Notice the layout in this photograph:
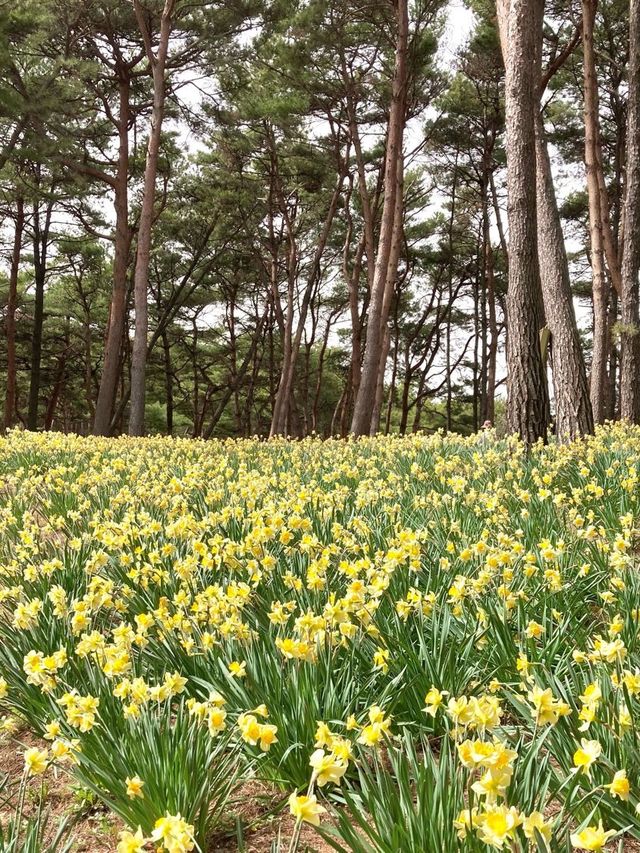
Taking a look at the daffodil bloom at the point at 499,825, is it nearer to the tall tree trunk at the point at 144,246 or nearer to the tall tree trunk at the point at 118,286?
the tall tree trunk at the point at 144,246

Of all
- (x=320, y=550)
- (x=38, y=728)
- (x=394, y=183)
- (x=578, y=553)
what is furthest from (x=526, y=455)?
(x=394, y=183)

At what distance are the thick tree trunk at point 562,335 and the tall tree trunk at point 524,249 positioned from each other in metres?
1.01

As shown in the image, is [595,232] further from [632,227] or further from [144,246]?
[144,246]

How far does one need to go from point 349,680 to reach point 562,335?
652 cm

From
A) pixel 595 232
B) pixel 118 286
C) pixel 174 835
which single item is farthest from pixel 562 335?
pixel 118 286

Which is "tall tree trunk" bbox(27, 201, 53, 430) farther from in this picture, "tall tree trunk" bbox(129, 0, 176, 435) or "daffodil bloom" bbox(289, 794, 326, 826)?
"daffodil bloom" bbox(289, 794, 326, 826)

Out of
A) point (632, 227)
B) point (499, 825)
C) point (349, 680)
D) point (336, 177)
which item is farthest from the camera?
point (336, 177)

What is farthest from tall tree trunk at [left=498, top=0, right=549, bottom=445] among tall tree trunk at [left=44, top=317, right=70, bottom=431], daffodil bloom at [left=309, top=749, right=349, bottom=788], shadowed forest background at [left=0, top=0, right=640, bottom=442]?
tall tree trunk at [left=44, top=317, right=70, bottom=431]

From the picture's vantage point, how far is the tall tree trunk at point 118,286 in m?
14.7

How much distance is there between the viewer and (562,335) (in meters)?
7.63

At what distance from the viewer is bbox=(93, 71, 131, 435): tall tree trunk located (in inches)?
580

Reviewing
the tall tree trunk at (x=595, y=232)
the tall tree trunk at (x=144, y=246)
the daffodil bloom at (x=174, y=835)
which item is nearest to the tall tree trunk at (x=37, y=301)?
the tall tree trunk at (x=144, y=246)

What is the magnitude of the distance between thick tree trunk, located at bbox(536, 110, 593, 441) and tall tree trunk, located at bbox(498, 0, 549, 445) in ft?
3.32

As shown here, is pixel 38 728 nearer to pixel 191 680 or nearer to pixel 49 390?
pixel 191 680
